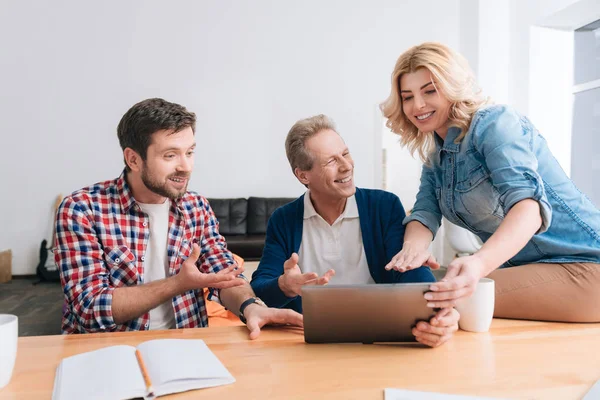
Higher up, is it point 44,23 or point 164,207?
point 44,23

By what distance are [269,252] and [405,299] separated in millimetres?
688

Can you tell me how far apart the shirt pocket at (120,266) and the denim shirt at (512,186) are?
0.86m

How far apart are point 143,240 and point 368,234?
2.43 ft

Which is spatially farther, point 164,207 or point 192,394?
point 164,207

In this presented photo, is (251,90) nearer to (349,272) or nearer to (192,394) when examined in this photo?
(349,272)

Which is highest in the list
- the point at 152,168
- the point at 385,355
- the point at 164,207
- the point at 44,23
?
the point at 44,23

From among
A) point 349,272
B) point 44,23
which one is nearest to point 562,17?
point 349,272

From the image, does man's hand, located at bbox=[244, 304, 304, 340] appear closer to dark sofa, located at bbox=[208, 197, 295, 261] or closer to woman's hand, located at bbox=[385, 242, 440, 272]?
woman's hand, located at bbox=[385, 242, 440, 272]

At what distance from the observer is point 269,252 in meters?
1.54

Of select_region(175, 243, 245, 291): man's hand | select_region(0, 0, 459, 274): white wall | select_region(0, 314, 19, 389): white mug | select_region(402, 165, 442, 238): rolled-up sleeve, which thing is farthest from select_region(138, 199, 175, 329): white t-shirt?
select_region(0, 0, 459, 274): white wall

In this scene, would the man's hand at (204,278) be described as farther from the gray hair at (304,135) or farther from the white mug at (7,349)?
the gray hair at (304,135)

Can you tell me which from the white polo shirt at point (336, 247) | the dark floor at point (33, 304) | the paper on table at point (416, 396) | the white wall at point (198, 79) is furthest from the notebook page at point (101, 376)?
the white wall at point (198, 79)

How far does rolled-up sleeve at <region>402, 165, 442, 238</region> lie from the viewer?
1425 millimetres

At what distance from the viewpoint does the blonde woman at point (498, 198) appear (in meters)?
1.14
